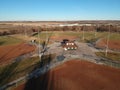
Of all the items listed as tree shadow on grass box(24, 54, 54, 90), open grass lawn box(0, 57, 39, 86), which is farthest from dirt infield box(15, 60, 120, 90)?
open grass lawn box(0, 57, 39, 86)

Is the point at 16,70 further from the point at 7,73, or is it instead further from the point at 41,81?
the point at 41,81

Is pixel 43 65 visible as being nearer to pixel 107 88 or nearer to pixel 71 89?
pixel 71 89

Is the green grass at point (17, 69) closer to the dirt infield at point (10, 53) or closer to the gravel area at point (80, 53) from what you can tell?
the dirt infield at point (10, 53)

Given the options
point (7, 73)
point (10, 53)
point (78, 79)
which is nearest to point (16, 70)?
point (7, 73)

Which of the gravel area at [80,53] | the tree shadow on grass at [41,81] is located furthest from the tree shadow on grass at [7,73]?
the gravel area at [80,53]

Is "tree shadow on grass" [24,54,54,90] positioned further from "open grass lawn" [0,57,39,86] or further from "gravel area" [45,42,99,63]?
"gravel area" [45,42,99,63]
